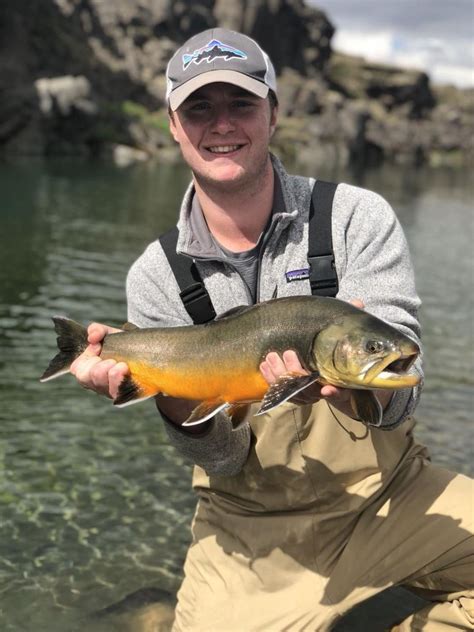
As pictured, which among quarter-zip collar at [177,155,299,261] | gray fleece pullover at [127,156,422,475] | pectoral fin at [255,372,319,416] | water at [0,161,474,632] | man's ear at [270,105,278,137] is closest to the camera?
pectoral fin at [255,372,319,416]

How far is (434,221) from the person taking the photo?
38625 millimetres

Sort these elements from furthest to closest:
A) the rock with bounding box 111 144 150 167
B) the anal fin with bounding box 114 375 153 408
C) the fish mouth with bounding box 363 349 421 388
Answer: the rock with bounding box 111 144 150 167 → the anal fin with bounding box 114 375 153 408 → the fish mouth with bounding box 363 349 421 388

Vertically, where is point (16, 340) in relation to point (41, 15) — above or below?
below

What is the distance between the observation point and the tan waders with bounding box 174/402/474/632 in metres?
4.71

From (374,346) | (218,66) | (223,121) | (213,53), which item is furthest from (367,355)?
(213,53)

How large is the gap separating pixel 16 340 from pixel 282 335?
Answer: 968 cm

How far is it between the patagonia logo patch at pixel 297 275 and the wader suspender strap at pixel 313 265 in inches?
2.1

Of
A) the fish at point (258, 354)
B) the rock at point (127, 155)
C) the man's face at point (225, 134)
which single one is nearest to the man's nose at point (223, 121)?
the man's face at point (225, 134)

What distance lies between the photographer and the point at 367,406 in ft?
12.1

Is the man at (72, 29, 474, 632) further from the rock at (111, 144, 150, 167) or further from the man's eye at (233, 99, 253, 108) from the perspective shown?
the rock at (111, 144, 150, 167)

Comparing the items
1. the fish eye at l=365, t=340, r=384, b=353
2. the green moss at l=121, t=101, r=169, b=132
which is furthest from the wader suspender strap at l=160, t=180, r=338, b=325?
the green moss at l=121, t=101, r=169, b=132

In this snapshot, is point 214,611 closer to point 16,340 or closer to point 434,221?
point 16,340

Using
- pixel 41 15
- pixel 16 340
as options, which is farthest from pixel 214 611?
pixel 41 15

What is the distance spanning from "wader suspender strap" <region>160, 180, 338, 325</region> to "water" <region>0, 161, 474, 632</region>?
111 inches
